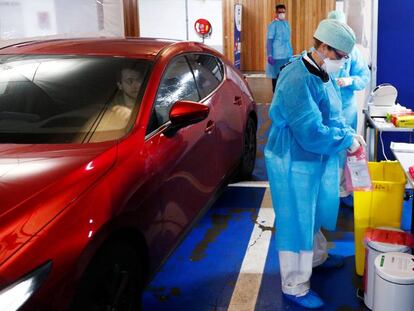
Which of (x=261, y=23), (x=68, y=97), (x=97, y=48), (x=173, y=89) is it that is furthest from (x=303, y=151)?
(x=261, y=23)

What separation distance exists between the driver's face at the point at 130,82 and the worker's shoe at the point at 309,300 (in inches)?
53.0

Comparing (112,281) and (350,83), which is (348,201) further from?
(112,281)

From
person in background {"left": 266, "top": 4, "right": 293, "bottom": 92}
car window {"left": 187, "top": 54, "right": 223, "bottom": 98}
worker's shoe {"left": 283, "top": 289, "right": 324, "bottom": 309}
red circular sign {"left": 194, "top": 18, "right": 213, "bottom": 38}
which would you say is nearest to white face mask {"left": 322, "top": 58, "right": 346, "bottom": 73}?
car window {"left": 187, "top": 54, "right": 223, "bottom": 98}

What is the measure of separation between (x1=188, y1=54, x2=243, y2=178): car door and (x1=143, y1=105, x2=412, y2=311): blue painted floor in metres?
0.44

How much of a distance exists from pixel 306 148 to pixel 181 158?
668mm

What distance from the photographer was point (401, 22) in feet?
13.5

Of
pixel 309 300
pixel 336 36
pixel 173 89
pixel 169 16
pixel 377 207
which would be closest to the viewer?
pixel 336 36

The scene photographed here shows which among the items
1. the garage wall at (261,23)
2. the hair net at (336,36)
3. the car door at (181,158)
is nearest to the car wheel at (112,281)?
the car door at (181,158)

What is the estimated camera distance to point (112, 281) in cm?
194

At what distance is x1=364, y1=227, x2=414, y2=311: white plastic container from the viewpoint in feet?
7.96

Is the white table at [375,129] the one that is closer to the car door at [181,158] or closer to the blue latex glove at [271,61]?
the car door at [181,158]

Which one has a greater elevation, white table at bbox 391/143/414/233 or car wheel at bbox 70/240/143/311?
white table at bbox 391/143/414/233

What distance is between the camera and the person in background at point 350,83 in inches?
152

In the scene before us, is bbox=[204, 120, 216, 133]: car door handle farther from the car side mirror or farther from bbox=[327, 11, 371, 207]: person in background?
bbox=[327, 11, 371, 207]: person in background
